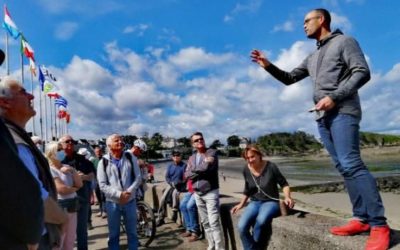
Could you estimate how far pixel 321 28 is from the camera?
359 cm

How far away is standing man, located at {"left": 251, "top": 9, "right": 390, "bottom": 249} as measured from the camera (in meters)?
3.18

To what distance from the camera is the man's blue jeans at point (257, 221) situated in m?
4.69

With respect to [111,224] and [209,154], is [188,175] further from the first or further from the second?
[111,224]

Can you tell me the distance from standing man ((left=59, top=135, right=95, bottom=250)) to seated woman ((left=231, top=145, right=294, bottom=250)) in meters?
2.75

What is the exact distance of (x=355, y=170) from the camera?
3.25m

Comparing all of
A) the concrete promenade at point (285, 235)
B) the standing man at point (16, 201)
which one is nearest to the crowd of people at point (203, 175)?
the standing man at point (16, 201)

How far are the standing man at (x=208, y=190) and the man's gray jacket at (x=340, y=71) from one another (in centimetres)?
292

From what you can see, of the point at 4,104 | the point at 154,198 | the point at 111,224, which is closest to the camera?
the point at 4,104

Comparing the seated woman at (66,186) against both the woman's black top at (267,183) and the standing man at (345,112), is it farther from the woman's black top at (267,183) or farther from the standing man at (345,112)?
the standing man at (345,112)

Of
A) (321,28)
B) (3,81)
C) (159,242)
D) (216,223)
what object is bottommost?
(159,242)

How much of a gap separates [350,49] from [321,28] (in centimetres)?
43

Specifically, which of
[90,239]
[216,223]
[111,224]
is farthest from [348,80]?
[90,239]

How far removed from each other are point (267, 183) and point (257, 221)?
537mm

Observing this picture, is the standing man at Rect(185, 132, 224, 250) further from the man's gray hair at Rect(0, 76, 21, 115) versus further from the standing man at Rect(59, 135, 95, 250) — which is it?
the man's gray hair at Rect(0, 76, 21, 115)
